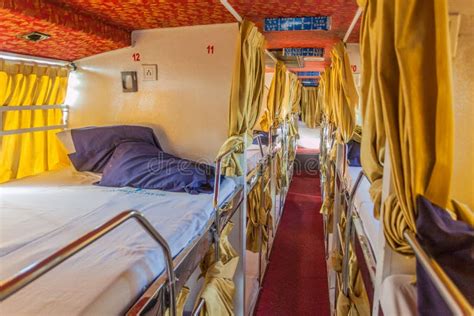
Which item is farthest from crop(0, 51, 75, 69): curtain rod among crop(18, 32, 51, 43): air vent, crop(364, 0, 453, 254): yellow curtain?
crop(364, 0, 453, 254): yellow curtain

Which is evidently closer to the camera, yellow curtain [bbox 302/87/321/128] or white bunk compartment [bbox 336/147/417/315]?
white bunk compartment [bbox 336/147/417/315]

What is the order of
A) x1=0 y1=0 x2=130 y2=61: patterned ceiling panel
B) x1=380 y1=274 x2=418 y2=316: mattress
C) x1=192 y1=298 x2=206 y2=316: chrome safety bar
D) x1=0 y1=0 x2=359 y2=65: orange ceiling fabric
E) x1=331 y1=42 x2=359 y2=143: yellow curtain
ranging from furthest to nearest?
x1=331 y1=42 x2=359 y2=143: yellow curtain, x1=0 y1=0 x2=359 y2=65: orange ceiling fabric, x1=0 y1=0 x2=130 y2=61: patterned ceiling panel, x1=192 y1=298 x2=206 y2=316: chrome safety bar, x1=380 y1=274 x2=418 y2=316: mattress

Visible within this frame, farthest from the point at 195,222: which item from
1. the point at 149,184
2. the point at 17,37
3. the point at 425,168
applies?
the point at 17,37

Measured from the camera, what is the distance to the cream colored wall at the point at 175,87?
261 cm

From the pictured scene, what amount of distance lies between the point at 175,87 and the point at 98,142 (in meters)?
0.76

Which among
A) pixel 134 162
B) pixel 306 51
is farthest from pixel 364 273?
pixel 306 51

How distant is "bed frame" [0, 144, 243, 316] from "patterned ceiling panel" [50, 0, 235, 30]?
1106 millimetres

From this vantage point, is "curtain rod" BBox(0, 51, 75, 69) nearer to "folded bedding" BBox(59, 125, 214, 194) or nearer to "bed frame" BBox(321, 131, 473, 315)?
"folded bedding" BBox(59, 125, 214, 194)

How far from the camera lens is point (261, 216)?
3146 mm

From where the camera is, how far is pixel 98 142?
2.62m

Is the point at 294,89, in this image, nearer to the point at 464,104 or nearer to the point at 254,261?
the point at 254,261

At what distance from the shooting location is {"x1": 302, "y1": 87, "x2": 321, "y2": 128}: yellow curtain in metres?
12.5

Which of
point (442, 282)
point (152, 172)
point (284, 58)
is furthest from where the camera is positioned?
point (284, 58)

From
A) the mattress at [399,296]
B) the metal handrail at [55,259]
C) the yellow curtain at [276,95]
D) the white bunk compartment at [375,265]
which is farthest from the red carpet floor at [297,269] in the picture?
the metal handrail at [55,259]
